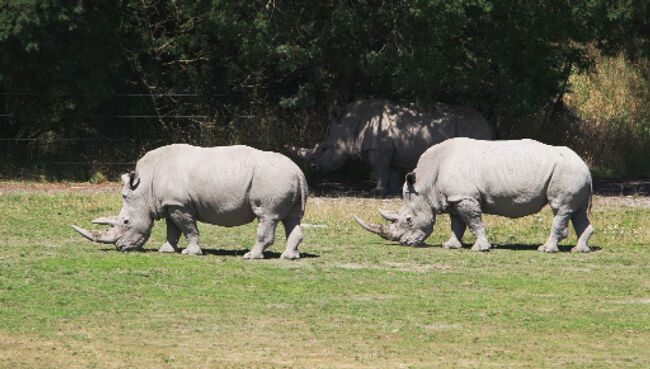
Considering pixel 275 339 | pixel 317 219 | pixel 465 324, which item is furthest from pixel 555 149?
pixel 275 339

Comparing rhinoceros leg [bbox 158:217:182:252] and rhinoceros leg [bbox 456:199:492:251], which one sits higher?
rhinoceros leg [bbox 456:199:492:251]

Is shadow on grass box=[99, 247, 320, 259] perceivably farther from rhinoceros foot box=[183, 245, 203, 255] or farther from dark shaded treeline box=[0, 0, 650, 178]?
dark shaded treeline box=[0, 0, 650, 178]

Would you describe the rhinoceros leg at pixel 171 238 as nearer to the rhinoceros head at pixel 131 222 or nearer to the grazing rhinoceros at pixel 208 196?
the grazing rhinoceros at pixel 208 196

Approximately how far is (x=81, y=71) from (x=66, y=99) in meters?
1.02

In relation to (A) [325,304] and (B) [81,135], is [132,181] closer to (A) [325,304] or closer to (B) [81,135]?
(A) [325,304]

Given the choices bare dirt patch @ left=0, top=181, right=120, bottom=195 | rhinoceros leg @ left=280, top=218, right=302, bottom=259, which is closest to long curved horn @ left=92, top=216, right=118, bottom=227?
rhinoceros leg @ left=280, top=218, right=302, bottom=259

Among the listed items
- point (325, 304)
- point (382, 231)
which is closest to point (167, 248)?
point (382, 231)

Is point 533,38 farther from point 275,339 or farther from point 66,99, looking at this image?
point 275,339

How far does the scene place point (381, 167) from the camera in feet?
109

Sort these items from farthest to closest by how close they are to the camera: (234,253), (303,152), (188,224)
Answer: (303,152), (234,253), (188,224)

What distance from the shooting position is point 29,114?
34719mm

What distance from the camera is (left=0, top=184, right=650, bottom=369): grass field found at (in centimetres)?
1401

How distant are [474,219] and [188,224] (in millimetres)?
4234

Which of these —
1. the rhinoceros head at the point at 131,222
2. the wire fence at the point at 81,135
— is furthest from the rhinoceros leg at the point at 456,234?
the wire fence at the point at 81,135
